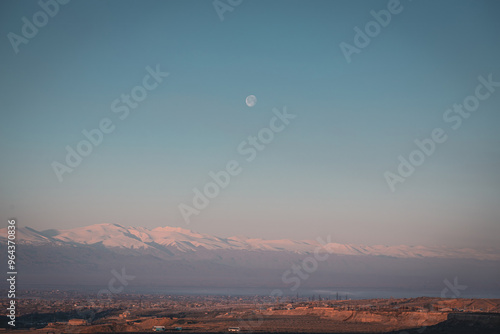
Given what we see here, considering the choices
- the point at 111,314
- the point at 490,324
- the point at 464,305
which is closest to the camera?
the point at 490,324

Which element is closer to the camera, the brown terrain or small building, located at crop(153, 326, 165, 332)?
the brown terrain

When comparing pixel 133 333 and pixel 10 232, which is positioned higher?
pixel 10 232

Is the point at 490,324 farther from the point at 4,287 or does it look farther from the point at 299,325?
the point at 4,287

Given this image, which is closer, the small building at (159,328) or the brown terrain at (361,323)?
the brown terrain at (361,323)

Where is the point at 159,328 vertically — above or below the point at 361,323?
above

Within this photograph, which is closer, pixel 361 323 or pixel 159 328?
pixel 159 328

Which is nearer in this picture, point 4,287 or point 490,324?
point 490,324

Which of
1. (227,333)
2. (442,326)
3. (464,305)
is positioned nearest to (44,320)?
(227,333)

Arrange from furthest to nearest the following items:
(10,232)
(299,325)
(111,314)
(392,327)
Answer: (111,314), (299,325), (392,327), (10,232)

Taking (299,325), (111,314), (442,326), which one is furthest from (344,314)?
(111,314)

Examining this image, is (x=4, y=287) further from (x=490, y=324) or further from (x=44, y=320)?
(x=490, y=324)
